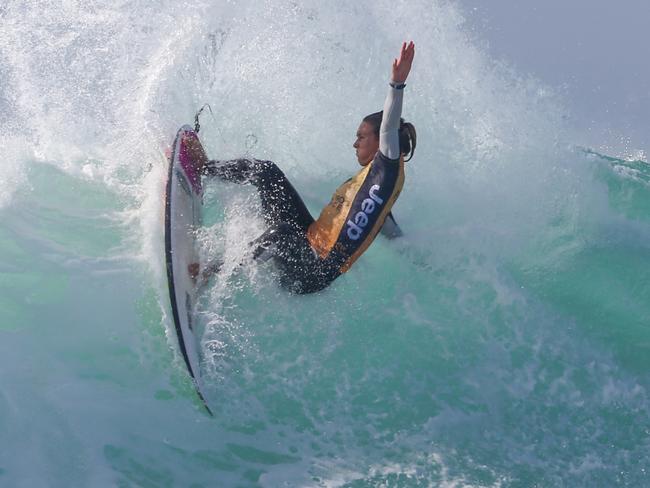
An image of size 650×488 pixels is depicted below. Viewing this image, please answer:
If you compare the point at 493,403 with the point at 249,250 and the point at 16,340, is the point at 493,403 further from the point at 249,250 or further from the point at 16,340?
the point at 16,340

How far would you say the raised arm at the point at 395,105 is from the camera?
4207 mm

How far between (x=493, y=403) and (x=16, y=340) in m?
3.53

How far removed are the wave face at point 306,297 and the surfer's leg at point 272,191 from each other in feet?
0.75

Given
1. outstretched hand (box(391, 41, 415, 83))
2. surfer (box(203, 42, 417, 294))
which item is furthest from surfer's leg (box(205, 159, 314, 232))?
outstretched hand (box(391, 41, 415, 83))

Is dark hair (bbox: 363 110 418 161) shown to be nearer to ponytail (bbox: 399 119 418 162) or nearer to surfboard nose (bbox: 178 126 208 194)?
ponytail (bbox: 399 119 418 162)

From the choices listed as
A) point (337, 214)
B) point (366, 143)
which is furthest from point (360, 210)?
point (366, 143)

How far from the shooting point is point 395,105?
434cm

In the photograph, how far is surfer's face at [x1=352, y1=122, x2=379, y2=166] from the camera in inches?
190

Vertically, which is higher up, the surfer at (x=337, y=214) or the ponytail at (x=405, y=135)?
the ponytail at (x=405, y=135)

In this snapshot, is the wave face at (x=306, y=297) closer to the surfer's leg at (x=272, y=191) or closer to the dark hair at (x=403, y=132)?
the surfer's leg at (x=272, y=191)

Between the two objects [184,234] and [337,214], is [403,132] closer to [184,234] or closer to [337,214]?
[337,214]

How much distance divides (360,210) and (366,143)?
493mm

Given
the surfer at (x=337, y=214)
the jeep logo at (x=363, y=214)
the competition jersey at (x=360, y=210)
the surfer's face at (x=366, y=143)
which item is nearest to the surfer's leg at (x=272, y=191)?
the surfer at (x=337, y=214)

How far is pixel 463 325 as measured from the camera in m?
5.56
